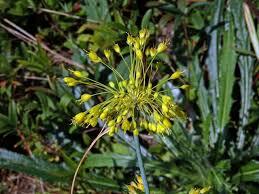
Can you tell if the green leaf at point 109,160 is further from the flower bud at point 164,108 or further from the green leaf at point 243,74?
the flower bud at point 164,108

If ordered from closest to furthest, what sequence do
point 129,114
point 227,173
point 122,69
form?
point 129,114
point 122,69
point 227,173

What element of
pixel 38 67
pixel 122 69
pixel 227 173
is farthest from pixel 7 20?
pixel 227 173

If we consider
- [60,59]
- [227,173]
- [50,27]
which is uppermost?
[50,27]

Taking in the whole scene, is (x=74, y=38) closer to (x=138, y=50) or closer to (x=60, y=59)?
(x=60, y=59)

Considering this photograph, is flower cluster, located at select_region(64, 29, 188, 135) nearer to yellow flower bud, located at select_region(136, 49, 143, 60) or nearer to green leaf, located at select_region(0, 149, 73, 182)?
yellow flower bud, located at select_region(136, 49, 143, 60)

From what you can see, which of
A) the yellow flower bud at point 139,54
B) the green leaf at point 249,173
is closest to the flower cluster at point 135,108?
the yellow flower bud at point 139,54

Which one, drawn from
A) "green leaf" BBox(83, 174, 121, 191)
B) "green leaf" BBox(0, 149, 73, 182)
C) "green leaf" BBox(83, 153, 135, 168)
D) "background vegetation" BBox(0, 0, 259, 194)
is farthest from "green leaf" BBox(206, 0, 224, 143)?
"green leaf" BBox(0, 149, 73, 182)

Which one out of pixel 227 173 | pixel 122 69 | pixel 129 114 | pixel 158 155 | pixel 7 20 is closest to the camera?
pixel 129 114

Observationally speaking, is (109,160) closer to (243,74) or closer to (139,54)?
(243,74)

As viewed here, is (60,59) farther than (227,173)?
Yes
